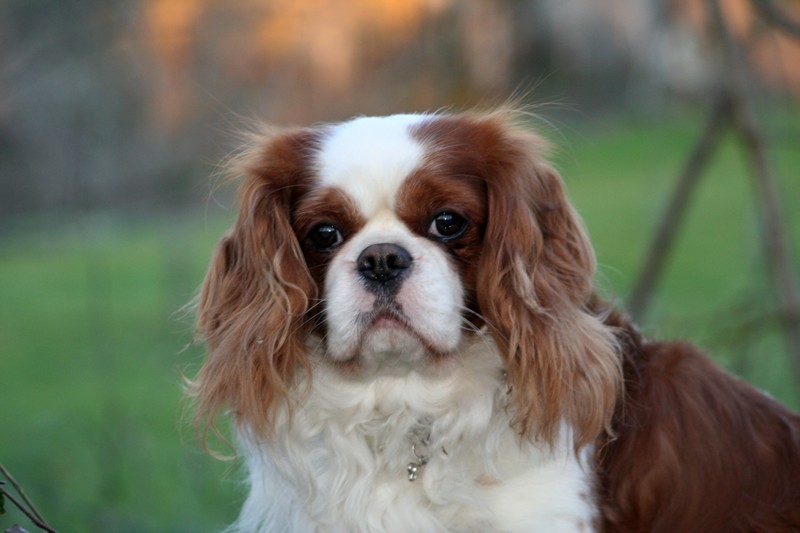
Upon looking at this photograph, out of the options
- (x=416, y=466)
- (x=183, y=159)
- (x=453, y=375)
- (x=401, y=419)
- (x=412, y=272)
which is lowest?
(x=183, y=159)

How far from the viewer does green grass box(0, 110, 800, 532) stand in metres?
5.33

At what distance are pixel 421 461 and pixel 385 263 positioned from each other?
0.59m

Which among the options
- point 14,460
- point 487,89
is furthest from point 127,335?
point 487,89

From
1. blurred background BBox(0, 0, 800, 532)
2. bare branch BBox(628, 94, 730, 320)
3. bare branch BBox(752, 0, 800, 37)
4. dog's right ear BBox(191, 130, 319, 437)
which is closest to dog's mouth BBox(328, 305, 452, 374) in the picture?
dog's right ear BBox(191, 130, 319, 437)

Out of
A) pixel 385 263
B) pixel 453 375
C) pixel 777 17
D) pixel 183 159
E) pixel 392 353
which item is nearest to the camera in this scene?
pixel 385 263

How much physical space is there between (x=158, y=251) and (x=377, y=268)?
38.8 feet

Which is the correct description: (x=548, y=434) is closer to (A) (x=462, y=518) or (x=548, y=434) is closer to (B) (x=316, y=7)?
(A) (x=462, y=518)

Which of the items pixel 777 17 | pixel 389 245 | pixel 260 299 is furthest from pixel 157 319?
pixel 389 245

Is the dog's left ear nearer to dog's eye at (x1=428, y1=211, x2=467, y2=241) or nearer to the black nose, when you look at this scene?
dog's eye at (x1=428, y1=211, x2=467, y2=241)

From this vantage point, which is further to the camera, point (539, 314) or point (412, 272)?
point (539, 314)

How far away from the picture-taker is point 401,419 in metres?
3.14

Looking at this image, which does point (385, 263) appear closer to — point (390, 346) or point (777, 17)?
point (390, 346)

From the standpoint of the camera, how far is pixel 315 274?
3184 mm

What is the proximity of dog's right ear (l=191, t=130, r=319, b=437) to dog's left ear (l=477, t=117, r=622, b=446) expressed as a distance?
1.67 ft
